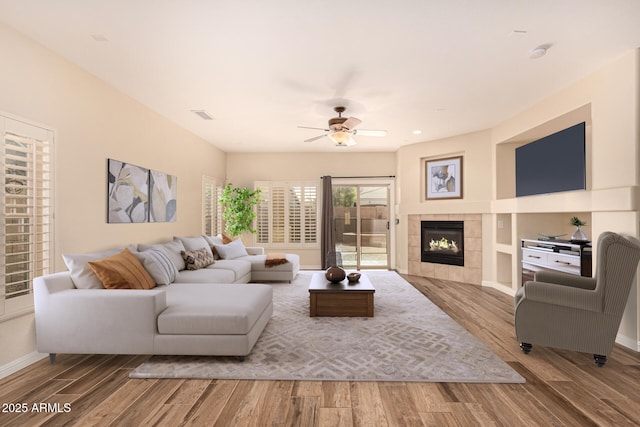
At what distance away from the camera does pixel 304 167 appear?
8125 mm

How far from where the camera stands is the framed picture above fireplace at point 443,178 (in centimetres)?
665

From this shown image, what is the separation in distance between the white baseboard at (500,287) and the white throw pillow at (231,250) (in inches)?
179

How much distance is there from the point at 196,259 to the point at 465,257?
4858mm

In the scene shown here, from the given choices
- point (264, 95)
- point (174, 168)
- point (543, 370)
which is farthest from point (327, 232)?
point (543, 370)

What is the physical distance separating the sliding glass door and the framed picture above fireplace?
1.17m

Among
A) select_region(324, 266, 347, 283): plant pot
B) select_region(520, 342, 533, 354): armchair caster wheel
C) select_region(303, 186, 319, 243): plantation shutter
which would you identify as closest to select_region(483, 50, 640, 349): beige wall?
select_region(520, 342, 533, 354): armchair caster wheel

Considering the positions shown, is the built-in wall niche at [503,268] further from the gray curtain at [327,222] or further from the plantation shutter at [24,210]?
the plantation shutter at [24,210]

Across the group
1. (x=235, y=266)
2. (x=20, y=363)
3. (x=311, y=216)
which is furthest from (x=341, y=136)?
(x=20, y=363)

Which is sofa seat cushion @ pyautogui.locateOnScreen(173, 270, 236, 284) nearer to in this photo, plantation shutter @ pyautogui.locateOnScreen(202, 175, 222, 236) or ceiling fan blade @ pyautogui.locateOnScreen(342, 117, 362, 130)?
plantation shutter @ pyautogui.locateOnScreen(202, 175, 222, 236)

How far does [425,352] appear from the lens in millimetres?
3057

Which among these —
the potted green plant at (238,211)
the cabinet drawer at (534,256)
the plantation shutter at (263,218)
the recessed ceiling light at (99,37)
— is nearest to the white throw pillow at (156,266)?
the recessed ceiling light at (99,37)

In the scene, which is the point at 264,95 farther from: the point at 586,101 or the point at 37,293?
the point at 586,101

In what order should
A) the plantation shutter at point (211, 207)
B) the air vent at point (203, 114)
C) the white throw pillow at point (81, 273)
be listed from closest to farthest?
the white throw pillow at point (81, 273) → the air vent at point (203, 114) → the plantation shutter at point (211, 207)

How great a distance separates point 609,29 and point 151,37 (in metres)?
3.89
